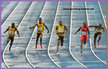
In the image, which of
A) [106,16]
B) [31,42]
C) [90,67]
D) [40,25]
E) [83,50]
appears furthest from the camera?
[106,16]

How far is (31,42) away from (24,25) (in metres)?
6.18

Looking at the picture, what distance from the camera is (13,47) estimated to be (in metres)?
28.4

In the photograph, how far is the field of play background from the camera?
24938mm

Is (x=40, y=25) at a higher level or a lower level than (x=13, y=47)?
higher

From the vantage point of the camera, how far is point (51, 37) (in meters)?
31.4

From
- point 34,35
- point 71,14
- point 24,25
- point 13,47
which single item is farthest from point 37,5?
point 13,47

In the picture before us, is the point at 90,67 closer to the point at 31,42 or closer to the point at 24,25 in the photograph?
the point at 31,42

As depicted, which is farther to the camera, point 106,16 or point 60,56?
point 106,16

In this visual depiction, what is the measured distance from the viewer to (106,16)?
3938 centimetres

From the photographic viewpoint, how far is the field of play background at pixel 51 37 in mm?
24938

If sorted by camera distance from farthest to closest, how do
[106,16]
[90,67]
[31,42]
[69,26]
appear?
[106,16] < [69,26] < [31,42] < [90,67]

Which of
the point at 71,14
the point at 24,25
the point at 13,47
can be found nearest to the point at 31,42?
the point at 13,47

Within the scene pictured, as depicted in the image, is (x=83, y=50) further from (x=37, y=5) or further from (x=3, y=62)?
(x=37, y=5)

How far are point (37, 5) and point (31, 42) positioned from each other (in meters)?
16.0
